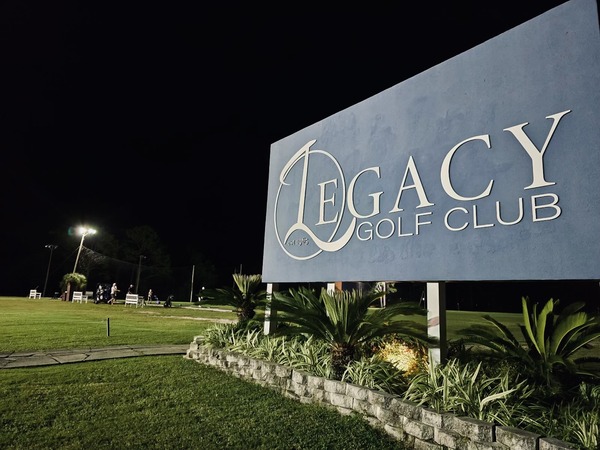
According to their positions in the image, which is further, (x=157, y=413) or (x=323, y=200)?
(x=323, y=200)

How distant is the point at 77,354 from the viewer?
7.25 metres

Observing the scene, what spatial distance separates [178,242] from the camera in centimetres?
5388

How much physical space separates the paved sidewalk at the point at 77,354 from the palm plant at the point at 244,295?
60.5 inches

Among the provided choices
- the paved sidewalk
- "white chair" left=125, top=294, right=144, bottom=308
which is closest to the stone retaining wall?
the paved sidewalk

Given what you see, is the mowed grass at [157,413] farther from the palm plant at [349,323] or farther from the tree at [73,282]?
the tree at [73,282]

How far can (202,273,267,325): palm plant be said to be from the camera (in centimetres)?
762

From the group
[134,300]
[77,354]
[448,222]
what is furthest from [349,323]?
[134,300]

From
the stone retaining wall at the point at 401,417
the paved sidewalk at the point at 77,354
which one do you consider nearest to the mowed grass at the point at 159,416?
the stone retaining wall at the point at 401,417

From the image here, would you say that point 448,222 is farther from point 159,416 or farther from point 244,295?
point 244,295

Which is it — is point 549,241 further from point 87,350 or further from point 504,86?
point 87,350

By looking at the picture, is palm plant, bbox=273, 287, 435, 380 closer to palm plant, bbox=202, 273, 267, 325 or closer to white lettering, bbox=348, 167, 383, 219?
white lettering, bbox=348, 167, 383, 219

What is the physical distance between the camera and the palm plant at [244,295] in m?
7.62

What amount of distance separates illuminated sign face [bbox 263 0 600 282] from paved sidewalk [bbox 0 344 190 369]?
421 centimetres

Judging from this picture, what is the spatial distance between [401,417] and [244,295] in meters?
4.75
